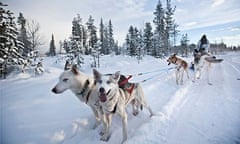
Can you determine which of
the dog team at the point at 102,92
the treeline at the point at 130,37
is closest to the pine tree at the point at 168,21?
the treeline at the point at 130,37

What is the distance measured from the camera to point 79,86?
11.4 ft

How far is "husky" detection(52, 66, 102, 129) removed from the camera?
10.8 ft

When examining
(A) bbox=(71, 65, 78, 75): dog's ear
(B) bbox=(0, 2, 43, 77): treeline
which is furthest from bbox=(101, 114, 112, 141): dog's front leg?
(B) bbox=(0, 2, 43, 77): treeline

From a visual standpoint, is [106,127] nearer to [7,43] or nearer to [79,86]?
[79,86]

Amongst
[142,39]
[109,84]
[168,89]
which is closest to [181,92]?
[168,89]

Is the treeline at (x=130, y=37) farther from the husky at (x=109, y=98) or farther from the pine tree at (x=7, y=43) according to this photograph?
the husky at (x=109, y=98)

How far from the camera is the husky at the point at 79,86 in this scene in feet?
10.8

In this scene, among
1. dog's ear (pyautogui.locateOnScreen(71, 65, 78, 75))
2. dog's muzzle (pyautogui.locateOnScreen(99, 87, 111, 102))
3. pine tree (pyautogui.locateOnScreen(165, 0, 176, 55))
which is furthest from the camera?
pine tree (pyautogui.locateOnScreen(165, 0, 176, 55))

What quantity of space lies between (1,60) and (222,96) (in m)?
13.8

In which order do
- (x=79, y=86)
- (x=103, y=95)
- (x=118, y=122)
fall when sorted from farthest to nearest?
(x=118, y=122), (x=79, y=86), (x=103, y=95)

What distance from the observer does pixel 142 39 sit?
39.4 m

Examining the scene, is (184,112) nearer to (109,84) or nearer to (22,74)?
(109,84)

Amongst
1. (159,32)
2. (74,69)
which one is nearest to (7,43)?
(74,69)

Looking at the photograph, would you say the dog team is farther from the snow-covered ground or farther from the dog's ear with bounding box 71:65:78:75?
the snow-covered ground
